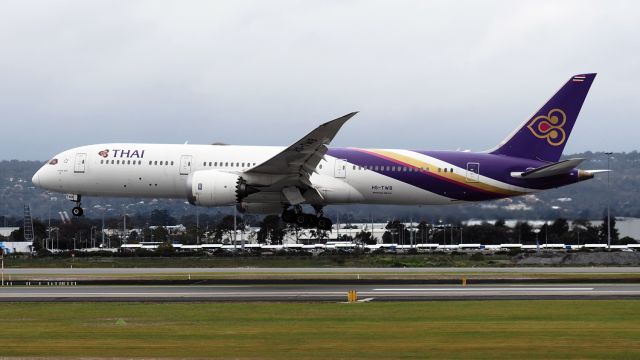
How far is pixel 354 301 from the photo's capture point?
34.7 meters

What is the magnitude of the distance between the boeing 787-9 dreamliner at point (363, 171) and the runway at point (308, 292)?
40.6 feet

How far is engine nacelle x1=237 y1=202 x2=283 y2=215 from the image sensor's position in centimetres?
5388

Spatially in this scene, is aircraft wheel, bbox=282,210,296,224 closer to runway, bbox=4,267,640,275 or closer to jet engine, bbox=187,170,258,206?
runway, bbox=4,267,640,275

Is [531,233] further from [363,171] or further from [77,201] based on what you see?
[77,201]

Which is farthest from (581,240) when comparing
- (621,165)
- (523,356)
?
(523,356)

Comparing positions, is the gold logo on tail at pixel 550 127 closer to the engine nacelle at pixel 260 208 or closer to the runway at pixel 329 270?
the runway at pixel 329 270

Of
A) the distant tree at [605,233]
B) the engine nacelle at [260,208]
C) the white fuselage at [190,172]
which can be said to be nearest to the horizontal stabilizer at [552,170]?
the white fuselage at [190,172]

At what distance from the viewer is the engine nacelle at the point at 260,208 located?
53.9m

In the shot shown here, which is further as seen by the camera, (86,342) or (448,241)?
(448,241)

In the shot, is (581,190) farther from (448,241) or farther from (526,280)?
(448,241)

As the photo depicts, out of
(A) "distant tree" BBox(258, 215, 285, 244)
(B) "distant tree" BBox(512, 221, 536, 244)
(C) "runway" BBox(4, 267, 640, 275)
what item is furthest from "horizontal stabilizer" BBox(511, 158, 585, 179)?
(A) "distant tree" BBox(258, 215, 285, 244)

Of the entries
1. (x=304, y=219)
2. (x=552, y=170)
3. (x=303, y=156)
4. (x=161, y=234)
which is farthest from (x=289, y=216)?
(x=161, y=234)

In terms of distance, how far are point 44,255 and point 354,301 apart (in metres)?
41.5

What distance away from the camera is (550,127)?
182 ft
